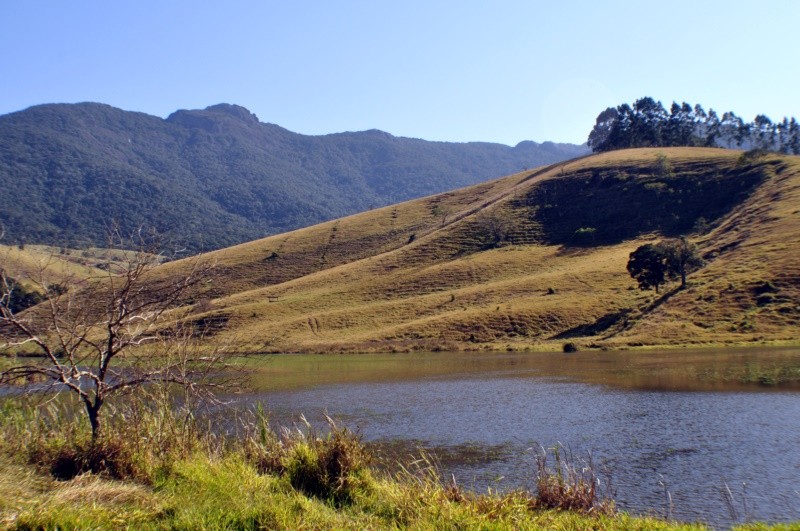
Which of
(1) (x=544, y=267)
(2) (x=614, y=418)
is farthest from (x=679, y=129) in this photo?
(2) (x=614, y=418)

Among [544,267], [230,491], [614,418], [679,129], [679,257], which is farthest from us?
[679,129]

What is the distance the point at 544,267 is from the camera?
3514 inches

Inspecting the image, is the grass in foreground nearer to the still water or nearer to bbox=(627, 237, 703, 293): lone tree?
the still water

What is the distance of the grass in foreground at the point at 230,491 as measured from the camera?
9250 mm

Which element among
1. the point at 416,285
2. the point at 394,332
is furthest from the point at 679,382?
the point at 416,285

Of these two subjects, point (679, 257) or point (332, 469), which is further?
point (679, 257)

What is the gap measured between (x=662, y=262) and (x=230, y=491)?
64505 mm

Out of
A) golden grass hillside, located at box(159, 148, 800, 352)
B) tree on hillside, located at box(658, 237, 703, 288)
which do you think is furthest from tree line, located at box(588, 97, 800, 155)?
tree on hillside, located at box(658, 237, 703, 288)

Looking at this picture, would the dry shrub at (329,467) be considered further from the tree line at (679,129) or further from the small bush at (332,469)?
the tree line at (679,129)

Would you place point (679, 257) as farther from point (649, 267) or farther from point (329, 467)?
point (329, 467)

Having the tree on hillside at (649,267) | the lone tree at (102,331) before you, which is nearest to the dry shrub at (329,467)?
the lone tree at (102,331)

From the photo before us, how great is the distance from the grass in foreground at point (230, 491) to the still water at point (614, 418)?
6.54 feet

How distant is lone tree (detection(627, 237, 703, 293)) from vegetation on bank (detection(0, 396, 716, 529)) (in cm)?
5964

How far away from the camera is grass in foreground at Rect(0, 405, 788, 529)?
925 cm
